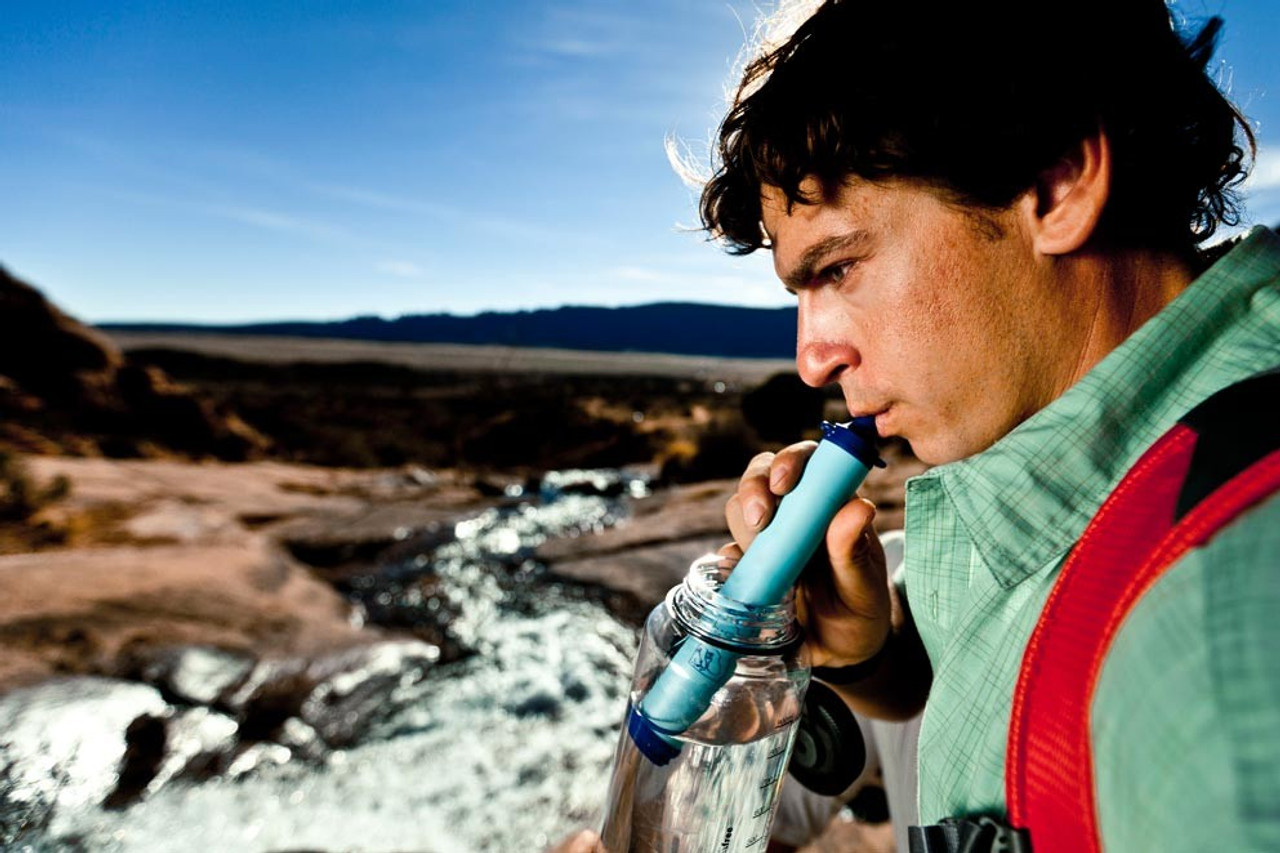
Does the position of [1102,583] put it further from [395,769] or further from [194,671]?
[194,671]

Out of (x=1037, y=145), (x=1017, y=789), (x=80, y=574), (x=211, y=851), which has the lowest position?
(x=211, y=851)

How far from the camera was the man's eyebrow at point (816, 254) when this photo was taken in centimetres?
133

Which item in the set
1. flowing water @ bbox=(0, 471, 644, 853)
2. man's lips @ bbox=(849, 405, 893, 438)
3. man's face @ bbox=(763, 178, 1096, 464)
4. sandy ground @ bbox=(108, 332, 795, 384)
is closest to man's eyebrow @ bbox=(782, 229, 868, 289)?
man's face @ bbox=(763, 178, 1096, 464)

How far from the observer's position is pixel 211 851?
3.41 m

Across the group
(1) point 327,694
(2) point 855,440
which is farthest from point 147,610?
(2) point 855,440

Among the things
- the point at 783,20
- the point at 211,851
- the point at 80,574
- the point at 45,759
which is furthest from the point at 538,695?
the point at 783,20

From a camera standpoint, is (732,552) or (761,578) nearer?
(761,578)

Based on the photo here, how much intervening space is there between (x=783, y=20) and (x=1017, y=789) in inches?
73.1

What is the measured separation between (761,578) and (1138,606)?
0.65 m

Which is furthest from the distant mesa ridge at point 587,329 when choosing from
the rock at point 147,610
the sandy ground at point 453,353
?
the rock at point 147,610

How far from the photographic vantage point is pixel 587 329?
140375 mm

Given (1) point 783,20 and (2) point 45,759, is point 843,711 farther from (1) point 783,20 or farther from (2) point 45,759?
(2) point 45,759

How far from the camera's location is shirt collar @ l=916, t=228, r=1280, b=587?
96 centimetres

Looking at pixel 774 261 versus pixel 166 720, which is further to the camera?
pixel 166 720
